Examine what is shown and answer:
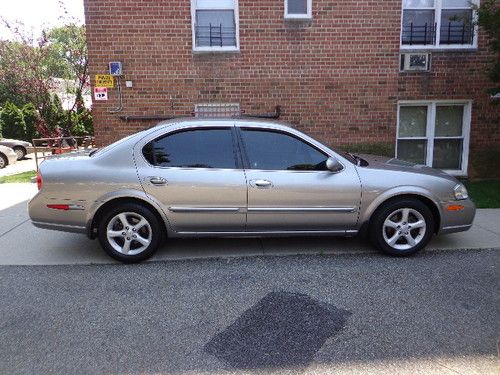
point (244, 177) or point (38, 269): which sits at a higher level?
point (244, 177)

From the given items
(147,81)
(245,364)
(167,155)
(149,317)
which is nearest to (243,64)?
(147,81)

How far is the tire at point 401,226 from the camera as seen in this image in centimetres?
463

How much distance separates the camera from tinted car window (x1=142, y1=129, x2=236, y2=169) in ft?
14.8

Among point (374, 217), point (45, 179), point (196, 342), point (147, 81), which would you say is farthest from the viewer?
point (147, 81)

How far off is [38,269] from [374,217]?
376 cm

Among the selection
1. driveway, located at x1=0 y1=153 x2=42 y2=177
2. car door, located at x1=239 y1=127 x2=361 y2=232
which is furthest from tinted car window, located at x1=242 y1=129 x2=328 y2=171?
driveway, located at x1=0 y1=153 x2=42 y2=177

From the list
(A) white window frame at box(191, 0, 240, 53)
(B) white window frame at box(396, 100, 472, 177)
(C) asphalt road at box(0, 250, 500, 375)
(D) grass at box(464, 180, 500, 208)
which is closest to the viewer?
(C) asphalt road at box(0, 250, 500, 375)

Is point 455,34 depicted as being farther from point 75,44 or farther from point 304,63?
point 75,44

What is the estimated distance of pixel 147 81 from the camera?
834cm

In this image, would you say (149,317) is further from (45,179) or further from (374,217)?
(374,217)

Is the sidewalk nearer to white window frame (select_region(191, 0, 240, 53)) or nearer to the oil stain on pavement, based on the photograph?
the oil stain on pavement

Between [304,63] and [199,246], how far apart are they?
5107 millimetres

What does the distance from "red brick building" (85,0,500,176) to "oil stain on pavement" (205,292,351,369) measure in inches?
226

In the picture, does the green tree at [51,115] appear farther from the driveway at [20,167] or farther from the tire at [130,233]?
the tire at [130,233]
